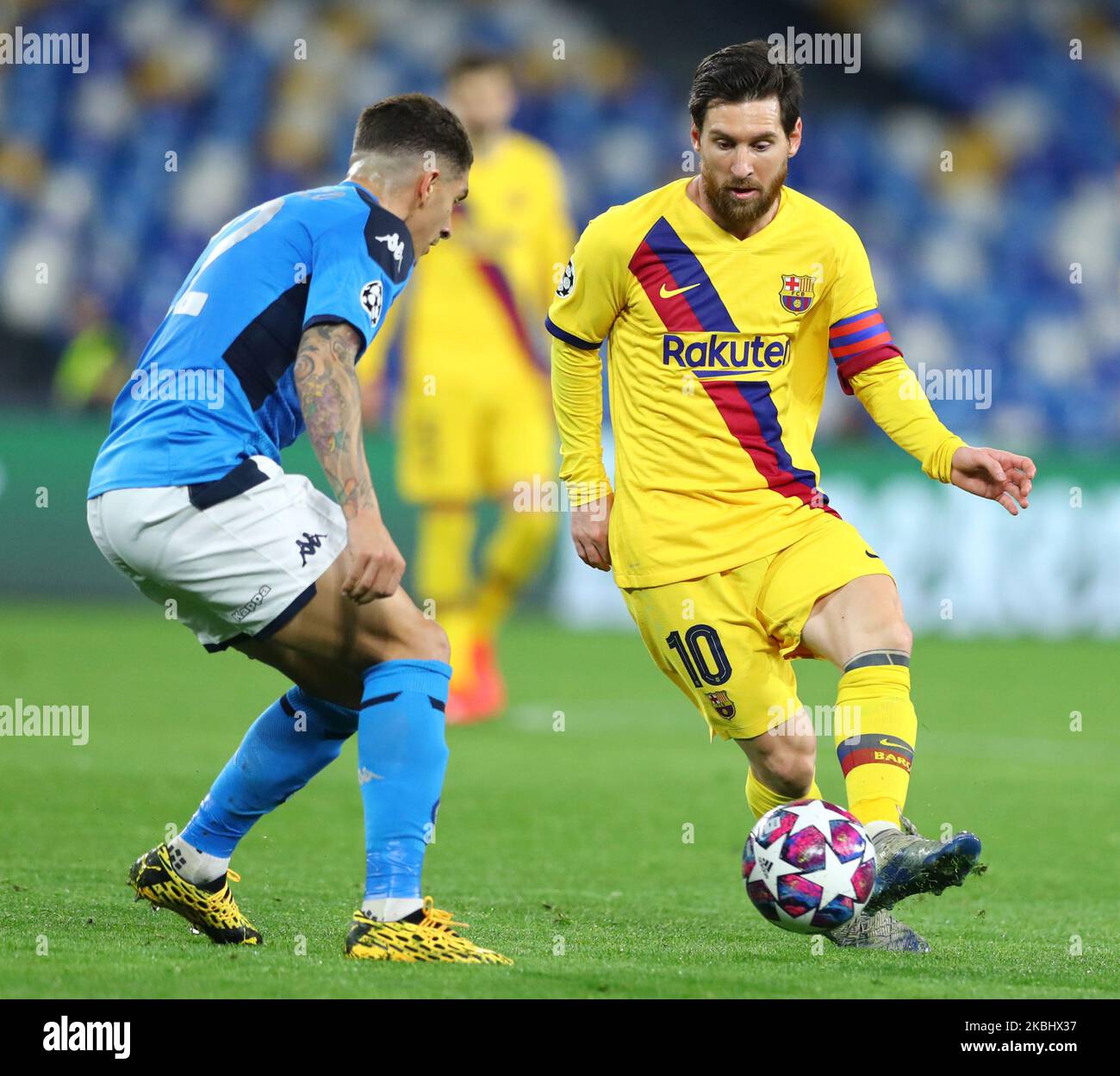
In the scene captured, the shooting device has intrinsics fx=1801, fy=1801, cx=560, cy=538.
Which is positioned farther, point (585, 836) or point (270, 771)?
point (585, 836)

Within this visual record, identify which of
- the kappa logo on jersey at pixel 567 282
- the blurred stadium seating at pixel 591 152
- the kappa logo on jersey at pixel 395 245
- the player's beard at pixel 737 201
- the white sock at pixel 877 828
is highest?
the blurred stadium seating at pixel 591 152

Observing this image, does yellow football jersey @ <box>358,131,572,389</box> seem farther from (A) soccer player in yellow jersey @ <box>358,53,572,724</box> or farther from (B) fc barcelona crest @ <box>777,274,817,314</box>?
(B) fc barcelona crest @ <box>777,274,817,314</box>

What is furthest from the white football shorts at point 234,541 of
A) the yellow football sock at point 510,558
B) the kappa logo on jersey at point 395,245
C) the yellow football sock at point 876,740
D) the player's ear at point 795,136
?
the yellow football sock at point 510,558

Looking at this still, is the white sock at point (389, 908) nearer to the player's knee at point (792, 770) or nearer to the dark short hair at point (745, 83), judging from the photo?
the player's knee at point (792, 770)

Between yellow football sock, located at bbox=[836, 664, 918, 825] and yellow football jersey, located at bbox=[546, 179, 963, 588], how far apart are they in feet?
1.68

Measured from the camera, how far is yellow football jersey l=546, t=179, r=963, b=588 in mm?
4910

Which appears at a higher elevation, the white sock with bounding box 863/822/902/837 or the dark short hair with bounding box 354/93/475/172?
the dark short hair with bounding box 354/93/475/172

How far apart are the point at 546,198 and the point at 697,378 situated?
506cm

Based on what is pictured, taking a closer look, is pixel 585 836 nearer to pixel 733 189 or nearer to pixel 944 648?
pixel 733 189

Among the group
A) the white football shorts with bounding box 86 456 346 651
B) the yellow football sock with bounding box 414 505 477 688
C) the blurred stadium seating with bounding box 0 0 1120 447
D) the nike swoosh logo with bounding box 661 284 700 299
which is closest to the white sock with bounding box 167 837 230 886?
the white football shorts with bounding box 86 456 346 651

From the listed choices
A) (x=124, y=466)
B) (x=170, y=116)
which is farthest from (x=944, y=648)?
(x=124, y=466)

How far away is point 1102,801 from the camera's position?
7.51 m

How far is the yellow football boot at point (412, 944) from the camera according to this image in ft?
13.1

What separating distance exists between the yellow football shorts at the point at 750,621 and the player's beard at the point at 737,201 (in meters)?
0.86
